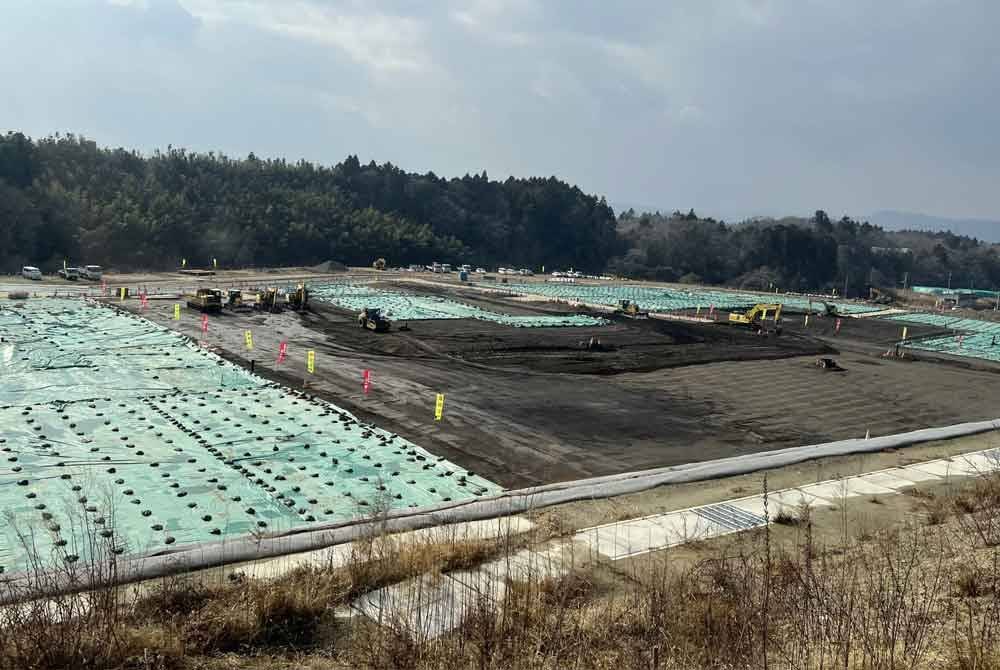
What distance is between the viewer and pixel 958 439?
1747 centimetres

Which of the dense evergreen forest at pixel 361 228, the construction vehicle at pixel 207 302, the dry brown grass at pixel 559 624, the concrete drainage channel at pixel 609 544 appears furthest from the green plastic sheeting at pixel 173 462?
the dense evergreen forest at pixel 361 228

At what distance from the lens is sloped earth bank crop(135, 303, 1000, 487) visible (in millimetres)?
16469

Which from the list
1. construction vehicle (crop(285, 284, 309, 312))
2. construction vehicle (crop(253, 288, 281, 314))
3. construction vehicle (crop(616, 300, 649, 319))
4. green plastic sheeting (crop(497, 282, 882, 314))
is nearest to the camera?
construction vehicle (crop(253, 288, 281, 314))

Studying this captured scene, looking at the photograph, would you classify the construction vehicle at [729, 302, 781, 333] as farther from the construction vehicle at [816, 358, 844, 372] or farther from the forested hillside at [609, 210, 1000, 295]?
the forested hillside at [609, 210, 1000, 295]

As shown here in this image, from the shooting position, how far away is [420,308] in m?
42.5

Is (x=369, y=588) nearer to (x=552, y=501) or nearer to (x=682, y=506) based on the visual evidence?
(x=552, y=501)

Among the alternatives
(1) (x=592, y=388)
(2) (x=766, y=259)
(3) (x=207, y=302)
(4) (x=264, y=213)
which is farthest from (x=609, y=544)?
(2) (x=766, y=259)

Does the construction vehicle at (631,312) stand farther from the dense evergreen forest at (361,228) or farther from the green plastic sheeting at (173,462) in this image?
the dense evergreen forest at (361,228)

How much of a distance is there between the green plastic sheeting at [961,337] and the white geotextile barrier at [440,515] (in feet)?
80.0

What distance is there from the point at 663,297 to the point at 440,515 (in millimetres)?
50586

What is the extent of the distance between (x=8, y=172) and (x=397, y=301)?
1883 inches

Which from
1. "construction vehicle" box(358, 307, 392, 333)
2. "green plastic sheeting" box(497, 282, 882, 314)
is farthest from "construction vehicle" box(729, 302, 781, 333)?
"construction vehicle" box(358, 307, 392, 333)

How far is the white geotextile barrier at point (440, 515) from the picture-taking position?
25.8ft

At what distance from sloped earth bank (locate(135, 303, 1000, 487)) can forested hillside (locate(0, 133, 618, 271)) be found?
118 ft
